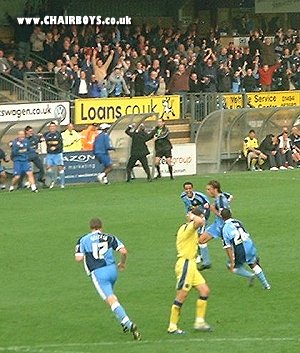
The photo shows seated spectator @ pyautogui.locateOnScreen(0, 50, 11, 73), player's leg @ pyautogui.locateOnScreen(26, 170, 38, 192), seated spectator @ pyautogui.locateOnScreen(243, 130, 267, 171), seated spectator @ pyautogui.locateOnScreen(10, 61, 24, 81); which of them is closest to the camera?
player's leg @ pyautogui.locateOnScreen(26, 170, 38, 192)

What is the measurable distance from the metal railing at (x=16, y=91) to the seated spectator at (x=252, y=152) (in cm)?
692

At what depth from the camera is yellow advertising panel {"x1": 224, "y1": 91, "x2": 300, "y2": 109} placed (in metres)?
43.0

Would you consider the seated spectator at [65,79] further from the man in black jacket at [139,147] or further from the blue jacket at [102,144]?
the blue jacket at [102,144]

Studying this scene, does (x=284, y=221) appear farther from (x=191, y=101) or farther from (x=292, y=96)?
(x=292, y=96)

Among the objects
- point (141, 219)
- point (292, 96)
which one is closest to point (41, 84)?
point (292, 96)

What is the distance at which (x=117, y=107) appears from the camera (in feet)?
131

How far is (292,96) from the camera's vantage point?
1777 inches

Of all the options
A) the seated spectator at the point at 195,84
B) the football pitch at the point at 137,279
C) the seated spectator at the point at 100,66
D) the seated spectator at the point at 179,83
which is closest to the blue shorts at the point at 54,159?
the football pitch at the point at 137,279

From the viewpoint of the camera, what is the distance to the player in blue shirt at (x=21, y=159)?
33.2m

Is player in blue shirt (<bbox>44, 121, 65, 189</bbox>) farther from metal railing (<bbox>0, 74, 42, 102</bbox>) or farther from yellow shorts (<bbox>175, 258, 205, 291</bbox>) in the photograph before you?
yellow shorts (<bbox>175, 258, 205, 291</bbox>)

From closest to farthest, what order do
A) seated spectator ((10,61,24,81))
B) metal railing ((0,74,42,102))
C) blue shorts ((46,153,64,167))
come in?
blue shorts ((46,153,64,167)) → metal railing ((0,74,42,102)) → seated spectator ((10,61,24,81))

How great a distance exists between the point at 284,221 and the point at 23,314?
1041cm

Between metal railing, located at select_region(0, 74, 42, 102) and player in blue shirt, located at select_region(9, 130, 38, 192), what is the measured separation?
19.7ft

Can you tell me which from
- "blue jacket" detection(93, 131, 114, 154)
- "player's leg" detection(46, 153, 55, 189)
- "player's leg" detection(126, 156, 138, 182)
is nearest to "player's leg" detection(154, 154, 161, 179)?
"player's leg" detection(126, 156, 138, 182)
